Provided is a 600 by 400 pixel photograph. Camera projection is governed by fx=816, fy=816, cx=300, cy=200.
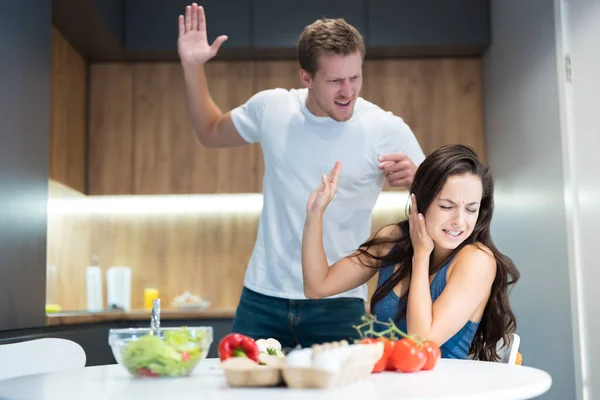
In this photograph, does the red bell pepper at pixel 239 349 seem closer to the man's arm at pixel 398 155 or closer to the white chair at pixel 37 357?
the white chair at pixel 37 357

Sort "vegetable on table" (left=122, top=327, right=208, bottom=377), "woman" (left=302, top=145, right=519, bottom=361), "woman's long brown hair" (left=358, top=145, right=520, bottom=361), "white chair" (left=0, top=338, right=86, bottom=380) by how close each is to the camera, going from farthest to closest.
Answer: "woman's long brown hair" (left=358, top=145, right=520, bottom=361) < "woman" (left=302, top=145, right=519, bottom=361) < "white chair" (left=0, top=338, right=86, bottom=380) < "vegetable on table" (left=122, top=327, right=208, bottom=377)

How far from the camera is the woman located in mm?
1995

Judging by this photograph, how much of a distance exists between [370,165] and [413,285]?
0.53m

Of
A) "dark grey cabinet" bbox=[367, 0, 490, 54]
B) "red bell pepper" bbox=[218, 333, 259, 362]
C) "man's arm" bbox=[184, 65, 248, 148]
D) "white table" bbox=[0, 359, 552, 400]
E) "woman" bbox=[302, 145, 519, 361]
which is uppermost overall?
"dark grey cabinet" bbox=[367, 0, 490, 54]

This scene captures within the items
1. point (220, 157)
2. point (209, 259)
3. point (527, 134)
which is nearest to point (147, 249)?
point (209, 259)

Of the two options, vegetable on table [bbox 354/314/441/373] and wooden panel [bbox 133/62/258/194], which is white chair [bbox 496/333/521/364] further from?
wooden panel [bbox 133/62/258/194]

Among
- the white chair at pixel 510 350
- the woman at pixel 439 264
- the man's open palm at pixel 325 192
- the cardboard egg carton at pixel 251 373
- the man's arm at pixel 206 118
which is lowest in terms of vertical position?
the white chair at pixel 510 350

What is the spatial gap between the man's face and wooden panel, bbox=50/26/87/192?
2.24 meters

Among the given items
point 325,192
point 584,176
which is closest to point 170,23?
point 584,176

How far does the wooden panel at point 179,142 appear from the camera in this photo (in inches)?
189

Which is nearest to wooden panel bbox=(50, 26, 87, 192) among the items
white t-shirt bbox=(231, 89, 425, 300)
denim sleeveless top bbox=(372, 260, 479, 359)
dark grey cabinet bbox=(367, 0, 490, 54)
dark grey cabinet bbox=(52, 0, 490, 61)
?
dark grey cabinet bbox=(52, 0, 490, 61)

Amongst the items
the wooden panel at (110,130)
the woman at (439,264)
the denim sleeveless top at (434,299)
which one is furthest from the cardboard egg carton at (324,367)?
the wooden panel at (110,130)

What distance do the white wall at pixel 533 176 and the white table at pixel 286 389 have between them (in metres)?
2.23

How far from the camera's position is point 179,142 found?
4863 millimetres
